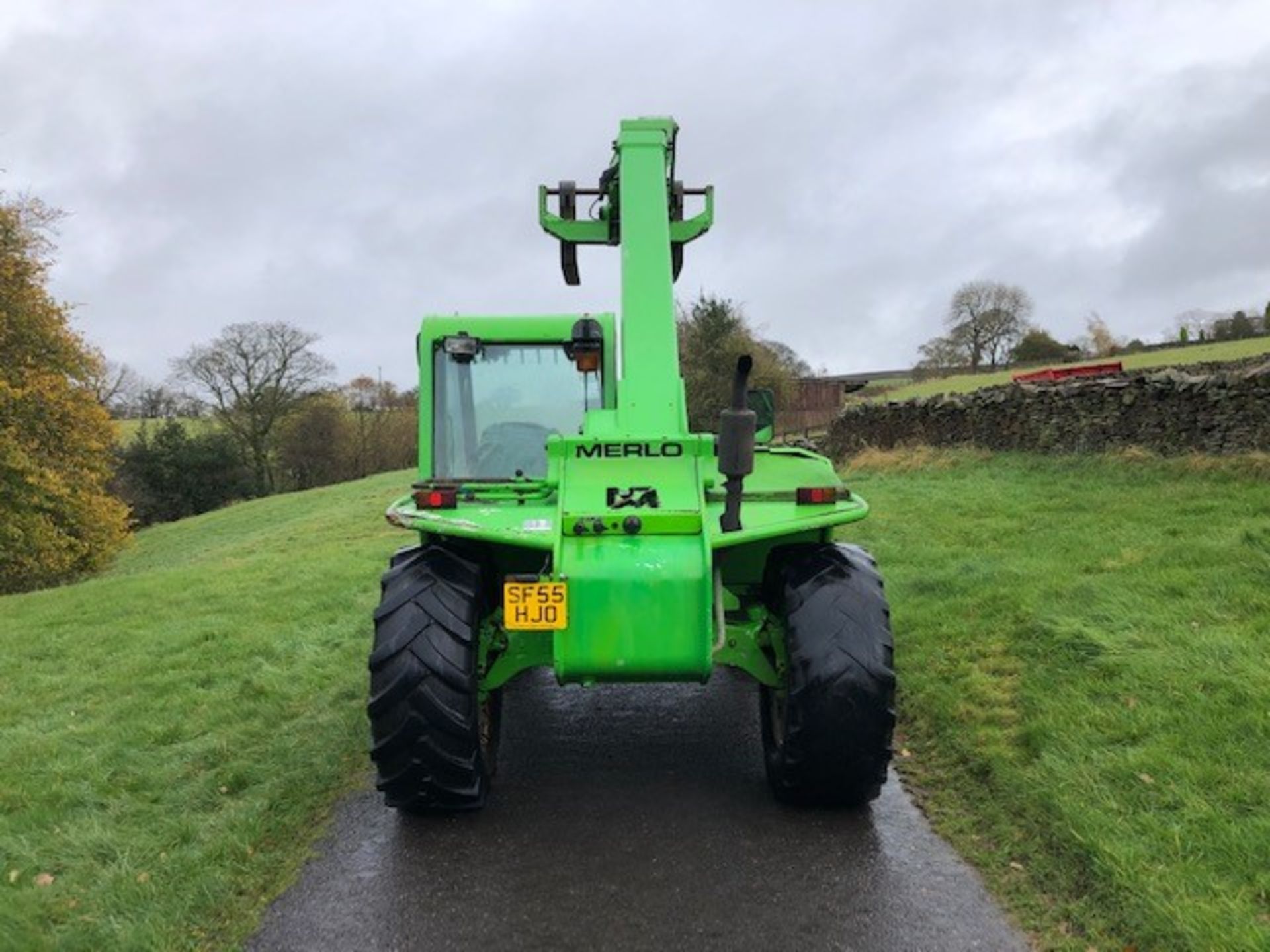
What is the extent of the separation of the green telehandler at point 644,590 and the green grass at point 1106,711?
72cm

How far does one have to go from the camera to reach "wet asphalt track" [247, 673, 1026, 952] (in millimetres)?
3258

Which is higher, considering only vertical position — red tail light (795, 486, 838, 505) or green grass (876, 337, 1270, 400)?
green grass (876, 337, 1270, 400)

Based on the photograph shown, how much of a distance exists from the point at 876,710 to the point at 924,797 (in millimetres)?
755

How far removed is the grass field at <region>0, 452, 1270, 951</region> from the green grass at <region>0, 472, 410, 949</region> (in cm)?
2

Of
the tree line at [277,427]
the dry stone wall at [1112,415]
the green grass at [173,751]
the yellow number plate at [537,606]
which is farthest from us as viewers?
the tree line at [277,427]

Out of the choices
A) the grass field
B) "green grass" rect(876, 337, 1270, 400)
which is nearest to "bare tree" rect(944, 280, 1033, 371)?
"green grass" rect(876, 337, 1270, 400)

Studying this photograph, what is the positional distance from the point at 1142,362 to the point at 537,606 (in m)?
30.8

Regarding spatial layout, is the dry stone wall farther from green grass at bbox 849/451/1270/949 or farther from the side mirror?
the side mirror

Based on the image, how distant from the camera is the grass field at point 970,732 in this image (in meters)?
3.37

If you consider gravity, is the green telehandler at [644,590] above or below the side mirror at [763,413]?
below

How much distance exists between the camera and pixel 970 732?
487 cm

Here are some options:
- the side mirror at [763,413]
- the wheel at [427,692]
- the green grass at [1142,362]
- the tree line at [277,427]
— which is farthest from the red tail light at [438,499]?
the tree line at [277,427]

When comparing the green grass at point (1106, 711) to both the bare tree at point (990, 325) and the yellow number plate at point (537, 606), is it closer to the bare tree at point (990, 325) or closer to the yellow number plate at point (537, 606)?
the yellow number plate at point (537, 606)

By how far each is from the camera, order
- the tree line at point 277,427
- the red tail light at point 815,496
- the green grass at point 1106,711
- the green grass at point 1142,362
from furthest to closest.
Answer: the tree line at point 277,427 < the green grass at point 1142,362 < the red tail light at point 815,496 < the green grass at point 1106,711
